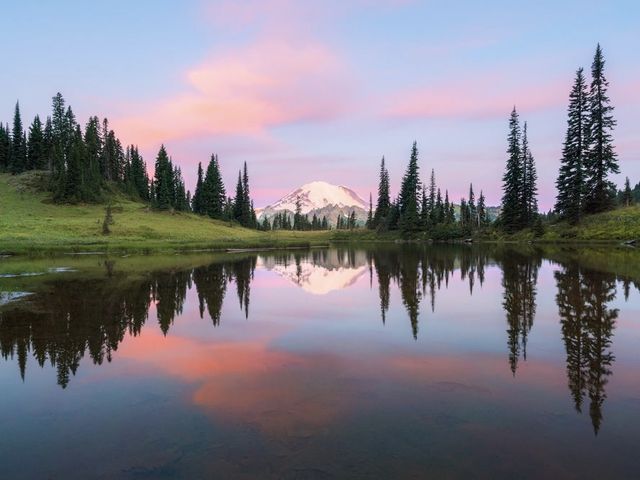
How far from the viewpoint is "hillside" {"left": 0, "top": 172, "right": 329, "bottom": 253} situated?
5847 cm

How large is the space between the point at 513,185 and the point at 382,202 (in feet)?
149

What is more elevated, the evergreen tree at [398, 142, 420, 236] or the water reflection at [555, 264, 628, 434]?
the evergreen tree at [398, 142, 420, 236]

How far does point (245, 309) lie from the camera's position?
61.6 feet

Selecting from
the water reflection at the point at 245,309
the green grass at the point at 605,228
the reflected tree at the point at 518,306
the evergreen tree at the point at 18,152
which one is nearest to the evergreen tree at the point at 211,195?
the evergreen tree at the point at 18,152

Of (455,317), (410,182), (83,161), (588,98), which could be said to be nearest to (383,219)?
(410,182)

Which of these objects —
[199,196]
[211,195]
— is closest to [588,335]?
[211,195]

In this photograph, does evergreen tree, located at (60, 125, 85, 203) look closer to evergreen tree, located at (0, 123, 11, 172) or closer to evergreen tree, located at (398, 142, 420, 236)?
evergreen tree, located at (0, 123, 11, 172)

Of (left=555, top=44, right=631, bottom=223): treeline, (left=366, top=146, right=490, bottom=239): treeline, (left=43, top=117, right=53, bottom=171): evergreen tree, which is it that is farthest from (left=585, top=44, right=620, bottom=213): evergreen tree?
(left=43, top=117, right=53, bottom=171): evergreen tree

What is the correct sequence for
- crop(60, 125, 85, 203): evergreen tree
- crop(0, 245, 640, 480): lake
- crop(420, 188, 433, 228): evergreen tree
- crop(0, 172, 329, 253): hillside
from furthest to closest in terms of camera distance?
crop(420, 188, 433, 228): evergreen tree
crop(60, 125, 85, 203): evergreen tree
crop(0, 172, 329, 253): hillside
crop(0, 245, 640, 480): lake

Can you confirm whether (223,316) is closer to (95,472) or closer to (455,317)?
(455,317)

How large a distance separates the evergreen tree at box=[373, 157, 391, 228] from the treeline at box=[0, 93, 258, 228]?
1437 inches

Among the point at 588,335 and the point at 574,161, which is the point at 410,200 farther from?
the point at 588,335

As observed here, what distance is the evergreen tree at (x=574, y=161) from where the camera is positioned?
68.1m

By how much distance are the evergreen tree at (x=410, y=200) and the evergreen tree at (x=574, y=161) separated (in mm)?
39773
